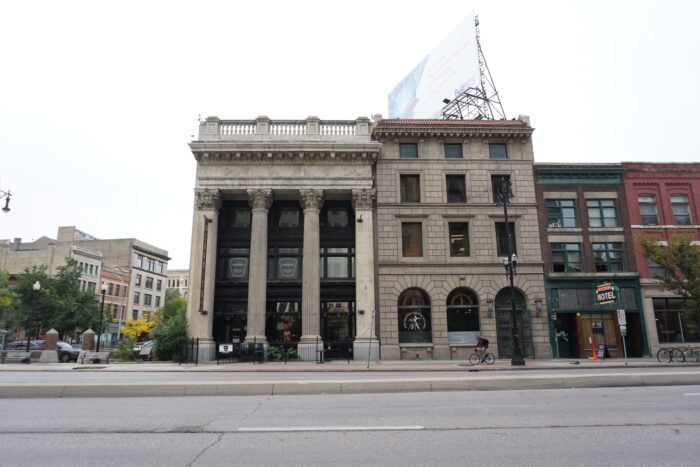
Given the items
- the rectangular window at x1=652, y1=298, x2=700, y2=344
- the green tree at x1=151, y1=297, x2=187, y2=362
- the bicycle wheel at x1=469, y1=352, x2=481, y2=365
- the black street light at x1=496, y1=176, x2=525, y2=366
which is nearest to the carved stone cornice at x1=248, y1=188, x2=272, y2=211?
the green tree at x1=151, y1=297, x2=187, y2=362

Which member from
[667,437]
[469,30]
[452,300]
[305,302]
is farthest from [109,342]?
[667,437]

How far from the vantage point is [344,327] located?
30.8 meters

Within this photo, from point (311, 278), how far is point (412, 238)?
24.9 feet

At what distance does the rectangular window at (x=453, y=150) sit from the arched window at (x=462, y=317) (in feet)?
32.2

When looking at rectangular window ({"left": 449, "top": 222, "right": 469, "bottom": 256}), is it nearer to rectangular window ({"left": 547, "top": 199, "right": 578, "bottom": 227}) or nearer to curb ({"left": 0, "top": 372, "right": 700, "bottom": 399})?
rectangular window ({"left": 547, "top": 199, "right": 578, "bottom": 227})

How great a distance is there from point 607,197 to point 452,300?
13453mm

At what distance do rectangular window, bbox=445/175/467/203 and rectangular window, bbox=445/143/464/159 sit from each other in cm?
159

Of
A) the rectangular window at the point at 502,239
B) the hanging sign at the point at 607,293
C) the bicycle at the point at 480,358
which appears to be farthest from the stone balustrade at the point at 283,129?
the hanging sign at the point at 607,293

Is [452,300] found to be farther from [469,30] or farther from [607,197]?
[469,30]

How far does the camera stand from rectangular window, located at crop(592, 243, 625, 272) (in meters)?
30.8

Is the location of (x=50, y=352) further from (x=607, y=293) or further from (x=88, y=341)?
(x=607, y=293)

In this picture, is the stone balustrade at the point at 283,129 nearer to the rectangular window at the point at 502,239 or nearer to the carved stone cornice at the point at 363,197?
the carved stone cornice at the point at 363,197

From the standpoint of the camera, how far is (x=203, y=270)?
29.3 metres

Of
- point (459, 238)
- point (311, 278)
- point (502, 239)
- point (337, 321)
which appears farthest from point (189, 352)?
point (502, 239)
